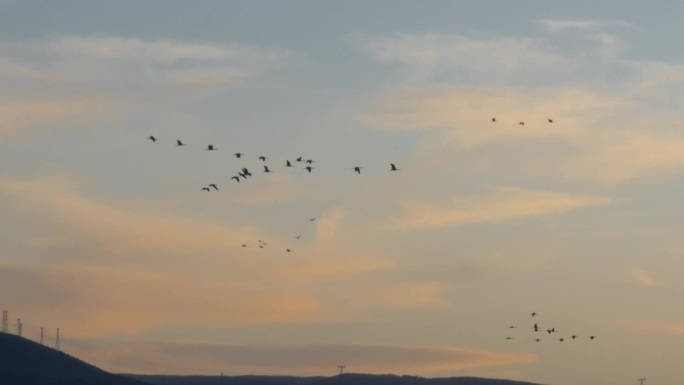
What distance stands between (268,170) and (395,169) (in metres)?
17.0

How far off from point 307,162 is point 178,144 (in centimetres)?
1736

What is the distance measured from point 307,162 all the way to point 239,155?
1104 cm

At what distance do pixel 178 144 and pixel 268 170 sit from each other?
12.6 m

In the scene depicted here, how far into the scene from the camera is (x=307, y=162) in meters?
197

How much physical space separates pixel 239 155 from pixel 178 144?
904 cm

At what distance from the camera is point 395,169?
195m

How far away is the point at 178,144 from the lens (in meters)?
194

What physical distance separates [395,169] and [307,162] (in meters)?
11.9

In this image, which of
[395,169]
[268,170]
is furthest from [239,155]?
[395,169]

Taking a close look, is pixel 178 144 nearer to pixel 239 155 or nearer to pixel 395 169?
pixel 239 155

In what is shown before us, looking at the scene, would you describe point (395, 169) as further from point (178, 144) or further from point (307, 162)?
point (178, 144)

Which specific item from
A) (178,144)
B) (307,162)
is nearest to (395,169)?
(307,162)

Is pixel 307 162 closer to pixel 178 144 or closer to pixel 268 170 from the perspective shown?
pixel 268 170

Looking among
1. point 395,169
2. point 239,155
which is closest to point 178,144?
point 239,155
